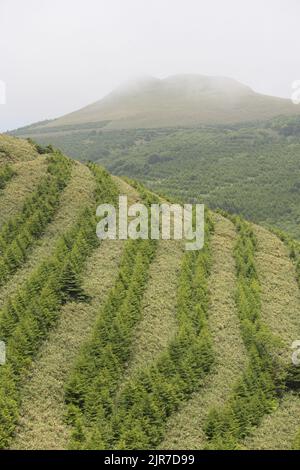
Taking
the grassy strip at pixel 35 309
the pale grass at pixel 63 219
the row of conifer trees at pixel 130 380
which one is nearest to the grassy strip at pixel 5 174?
the pale grass at pixel 63 219

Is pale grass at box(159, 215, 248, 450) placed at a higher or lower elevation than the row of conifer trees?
lower

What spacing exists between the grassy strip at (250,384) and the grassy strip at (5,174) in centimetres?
1765

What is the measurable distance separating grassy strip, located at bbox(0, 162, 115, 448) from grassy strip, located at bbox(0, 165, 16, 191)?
25.8 feet

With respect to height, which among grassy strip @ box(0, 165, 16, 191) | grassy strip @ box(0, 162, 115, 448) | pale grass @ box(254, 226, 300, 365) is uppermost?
grassy strip @ box(0, 165, 16, 191)

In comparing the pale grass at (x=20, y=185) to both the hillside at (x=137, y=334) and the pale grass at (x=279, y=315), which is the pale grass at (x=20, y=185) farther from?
the pale grass at (x=279, y=315)

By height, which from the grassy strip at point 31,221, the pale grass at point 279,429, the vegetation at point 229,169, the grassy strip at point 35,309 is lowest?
the vegetation at point 229,169

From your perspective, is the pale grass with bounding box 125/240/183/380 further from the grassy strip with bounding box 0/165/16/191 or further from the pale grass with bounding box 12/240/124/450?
the grassy strip with bounding box 0/165/16/191

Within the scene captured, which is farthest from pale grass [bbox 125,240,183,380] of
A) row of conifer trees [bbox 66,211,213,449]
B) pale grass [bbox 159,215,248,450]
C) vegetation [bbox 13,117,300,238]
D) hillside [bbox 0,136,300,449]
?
vegetation [bbox 13,117,300,238]

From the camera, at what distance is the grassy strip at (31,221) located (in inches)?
1220

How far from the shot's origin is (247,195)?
130 meters

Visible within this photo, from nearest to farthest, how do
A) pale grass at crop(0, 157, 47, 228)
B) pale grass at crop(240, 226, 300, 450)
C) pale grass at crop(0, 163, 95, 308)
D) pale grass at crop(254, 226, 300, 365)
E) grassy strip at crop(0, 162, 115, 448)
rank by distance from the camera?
1. pale grass at crop(240, 226, 300, 450)
2. grassy strip at crop(0, 162, 115, 448)
3. pale grass at crop(254, 226, 300, 365)
4. pale grass at crop(0, 163, 95, 308)
5. pale grass at crop(0, 157, 47, 228)

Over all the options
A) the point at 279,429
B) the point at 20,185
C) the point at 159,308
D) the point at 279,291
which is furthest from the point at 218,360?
the point at 20,185

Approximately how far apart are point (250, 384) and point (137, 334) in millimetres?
5657

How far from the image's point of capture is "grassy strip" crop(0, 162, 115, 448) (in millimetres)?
21141
